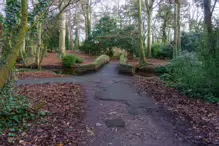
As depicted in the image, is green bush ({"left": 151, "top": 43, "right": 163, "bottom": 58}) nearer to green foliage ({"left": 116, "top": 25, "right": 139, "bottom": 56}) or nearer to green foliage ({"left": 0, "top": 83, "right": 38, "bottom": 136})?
green foliage ({"left": 116, "top": 25, "right": 139, "bottom": 56})

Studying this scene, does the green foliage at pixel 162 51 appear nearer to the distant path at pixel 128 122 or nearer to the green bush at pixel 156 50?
the green bush at pixel 156 50

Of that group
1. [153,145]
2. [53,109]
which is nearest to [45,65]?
[53,109]

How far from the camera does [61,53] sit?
20.3 meters

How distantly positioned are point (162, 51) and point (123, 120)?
20.2 meters

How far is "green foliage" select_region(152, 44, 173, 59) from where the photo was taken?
22719 millimetres

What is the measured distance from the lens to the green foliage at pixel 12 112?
12.7ft

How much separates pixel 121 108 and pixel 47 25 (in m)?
8.99

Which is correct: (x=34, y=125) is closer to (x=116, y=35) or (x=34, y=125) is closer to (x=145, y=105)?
(x=145, y=105)

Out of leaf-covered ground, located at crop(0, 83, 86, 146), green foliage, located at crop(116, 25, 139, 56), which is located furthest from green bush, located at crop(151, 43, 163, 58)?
leaf-covered ground, located at crop(0, 83, 86, 146)

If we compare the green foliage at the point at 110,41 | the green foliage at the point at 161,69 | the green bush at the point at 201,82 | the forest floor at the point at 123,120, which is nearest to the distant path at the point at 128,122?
the forest floor at the point at 123,120

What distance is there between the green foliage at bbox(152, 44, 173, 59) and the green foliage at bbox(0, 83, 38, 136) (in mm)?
20600

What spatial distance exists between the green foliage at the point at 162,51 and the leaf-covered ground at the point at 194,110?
15.9 metres

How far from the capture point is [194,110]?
534 centimetres

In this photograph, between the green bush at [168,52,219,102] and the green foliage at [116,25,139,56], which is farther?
the green foliage at [116,25,139,56]
